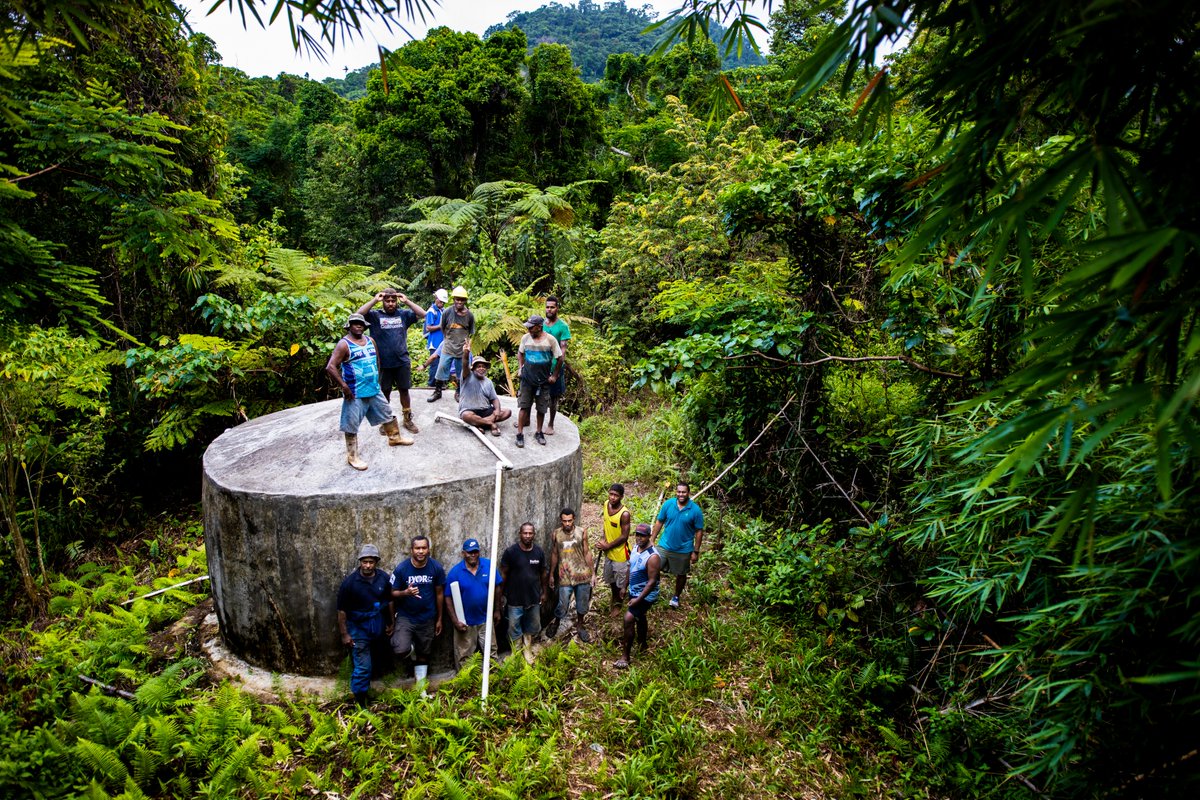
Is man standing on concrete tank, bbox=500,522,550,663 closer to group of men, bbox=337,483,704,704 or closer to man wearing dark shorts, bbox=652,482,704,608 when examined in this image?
group of men, bbox=337,483,704,704

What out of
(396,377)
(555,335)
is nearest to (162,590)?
(396,377)

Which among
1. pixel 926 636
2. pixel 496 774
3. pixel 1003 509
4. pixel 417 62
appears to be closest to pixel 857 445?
pixel 926 636

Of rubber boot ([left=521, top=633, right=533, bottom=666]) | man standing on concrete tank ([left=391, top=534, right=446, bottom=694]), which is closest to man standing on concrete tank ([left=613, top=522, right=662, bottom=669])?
rubber boot ([left=521, top=633, right=533, bottom=666])

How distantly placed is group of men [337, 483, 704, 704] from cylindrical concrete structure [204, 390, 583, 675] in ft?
0.82

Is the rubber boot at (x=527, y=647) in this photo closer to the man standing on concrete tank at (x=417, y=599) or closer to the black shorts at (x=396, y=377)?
the man standing on concrete tank at (x=417, y=599)

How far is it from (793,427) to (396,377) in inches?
187

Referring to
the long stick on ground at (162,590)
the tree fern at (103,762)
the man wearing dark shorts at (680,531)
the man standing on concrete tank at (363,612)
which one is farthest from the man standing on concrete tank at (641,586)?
the long stick on ground at (162,590)

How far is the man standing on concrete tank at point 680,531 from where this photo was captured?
652 centimetres

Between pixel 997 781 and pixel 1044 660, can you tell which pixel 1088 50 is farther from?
pixel 997 781

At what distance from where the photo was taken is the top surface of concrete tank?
5.77 m

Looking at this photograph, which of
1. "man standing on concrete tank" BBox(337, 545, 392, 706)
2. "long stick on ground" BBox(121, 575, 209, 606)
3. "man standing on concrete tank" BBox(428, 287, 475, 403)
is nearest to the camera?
"man standing on concrete tank" BBox(337, 545, 392, 706)

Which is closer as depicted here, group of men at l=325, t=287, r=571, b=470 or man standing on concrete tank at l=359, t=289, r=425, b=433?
group of men at l=325, t=287, r=571, b=470

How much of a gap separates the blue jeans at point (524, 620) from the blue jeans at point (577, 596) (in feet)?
0.88

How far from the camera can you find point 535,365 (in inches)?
266
